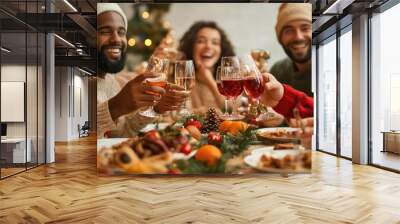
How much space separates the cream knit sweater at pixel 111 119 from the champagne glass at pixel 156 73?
102mm

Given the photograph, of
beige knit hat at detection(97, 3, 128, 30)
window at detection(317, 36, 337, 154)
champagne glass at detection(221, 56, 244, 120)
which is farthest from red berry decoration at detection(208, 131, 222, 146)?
window at detection(317, 36, 337, 154)

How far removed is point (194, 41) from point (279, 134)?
1768 mm

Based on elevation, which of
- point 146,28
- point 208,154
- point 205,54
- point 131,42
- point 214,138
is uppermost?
point 146,28

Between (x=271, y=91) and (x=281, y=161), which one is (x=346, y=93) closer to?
(x=271, y=91)

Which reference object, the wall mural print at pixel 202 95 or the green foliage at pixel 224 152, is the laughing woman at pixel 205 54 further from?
the green foliage at pixel 224 152

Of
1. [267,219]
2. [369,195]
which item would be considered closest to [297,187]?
[369,195]

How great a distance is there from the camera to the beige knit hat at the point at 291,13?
5.64 meters

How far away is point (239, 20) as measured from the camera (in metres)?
5.74

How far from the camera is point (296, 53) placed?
18.9 feet

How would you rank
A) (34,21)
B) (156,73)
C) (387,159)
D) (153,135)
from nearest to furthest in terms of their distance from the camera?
1. (156,73)
2. (153,135)
3. (34,21)
4. (387,159)

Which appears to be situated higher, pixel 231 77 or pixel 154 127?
pixel 231 77

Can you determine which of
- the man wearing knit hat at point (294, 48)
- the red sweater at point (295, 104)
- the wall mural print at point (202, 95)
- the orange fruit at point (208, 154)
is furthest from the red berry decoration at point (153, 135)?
the man wearing knit hat at point (294, 48)

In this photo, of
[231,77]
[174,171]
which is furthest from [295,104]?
[231,77]

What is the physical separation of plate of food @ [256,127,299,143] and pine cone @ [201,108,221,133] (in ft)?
1.94
